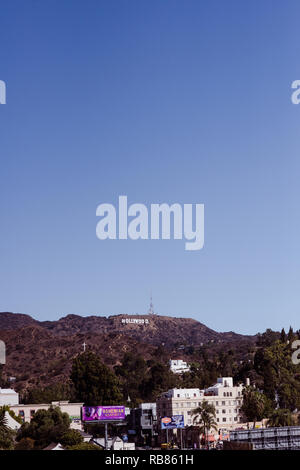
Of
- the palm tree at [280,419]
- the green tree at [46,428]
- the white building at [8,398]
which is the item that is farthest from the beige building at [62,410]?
the palm tree at [280,419]

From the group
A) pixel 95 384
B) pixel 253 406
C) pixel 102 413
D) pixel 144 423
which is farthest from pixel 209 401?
pixel 102 413

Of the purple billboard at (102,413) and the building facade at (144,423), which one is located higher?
the purple billboard at (102,413)

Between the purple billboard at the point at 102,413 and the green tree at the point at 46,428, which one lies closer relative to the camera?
the purple billboard at the point at 102,413

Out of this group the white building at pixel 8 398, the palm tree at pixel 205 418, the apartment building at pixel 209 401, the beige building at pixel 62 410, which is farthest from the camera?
the white building at pixel 8 398

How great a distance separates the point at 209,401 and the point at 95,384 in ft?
102

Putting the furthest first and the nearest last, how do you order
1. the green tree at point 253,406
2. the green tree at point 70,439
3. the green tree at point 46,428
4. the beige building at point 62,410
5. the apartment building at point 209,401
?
the apartment building at point 209,401
the beige building at point 62,410
the green tree at point 253,406
the green tree at point 46,428
the green tree at point 70,439

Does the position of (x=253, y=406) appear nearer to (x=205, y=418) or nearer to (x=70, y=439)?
(x=205, y=418)

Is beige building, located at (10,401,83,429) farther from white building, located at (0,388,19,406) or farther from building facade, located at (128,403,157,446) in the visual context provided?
building facade, located at (128,403,157,446)

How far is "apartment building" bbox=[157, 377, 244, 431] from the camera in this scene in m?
167

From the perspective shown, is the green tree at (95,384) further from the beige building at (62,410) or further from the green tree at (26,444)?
the green tree at (26,444)

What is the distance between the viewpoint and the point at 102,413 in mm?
126125

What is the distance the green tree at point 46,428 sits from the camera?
430ft

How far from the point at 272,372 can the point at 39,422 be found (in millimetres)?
77082

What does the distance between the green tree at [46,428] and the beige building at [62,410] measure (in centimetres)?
2168
